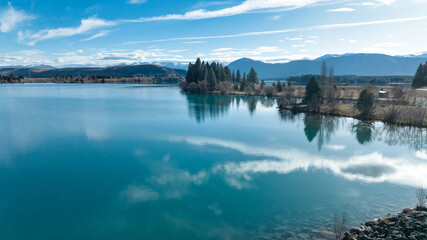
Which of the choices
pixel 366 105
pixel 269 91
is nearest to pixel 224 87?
pixel 269 91

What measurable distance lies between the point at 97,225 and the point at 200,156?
37.5 feet

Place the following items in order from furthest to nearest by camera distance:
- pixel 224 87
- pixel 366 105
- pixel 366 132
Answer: pixel 224 87
pixel 366 105
pixel 366 132

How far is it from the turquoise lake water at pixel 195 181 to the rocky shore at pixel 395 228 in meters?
0.97

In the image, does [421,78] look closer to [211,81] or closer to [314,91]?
[314,91]

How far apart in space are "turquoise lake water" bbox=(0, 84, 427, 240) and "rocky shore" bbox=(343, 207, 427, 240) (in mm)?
969

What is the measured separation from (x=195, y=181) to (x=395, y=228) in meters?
11.2

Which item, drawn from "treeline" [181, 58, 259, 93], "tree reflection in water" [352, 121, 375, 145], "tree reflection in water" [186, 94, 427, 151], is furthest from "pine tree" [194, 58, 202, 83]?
"tree reflection in water" [352, 121, 375, 145]

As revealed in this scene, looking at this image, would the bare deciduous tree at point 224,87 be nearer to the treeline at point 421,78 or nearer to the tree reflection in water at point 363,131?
the tree reflection in water at point 363,131

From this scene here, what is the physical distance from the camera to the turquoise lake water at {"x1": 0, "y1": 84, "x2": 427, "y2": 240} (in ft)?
40.6

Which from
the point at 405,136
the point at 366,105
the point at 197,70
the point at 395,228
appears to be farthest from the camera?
the point at 197,70

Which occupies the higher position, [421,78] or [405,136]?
[421,78]

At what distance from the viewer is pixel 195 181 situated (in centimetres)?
1731

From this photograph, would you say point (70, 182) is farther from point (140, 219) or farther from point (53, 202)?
point (140, 219)

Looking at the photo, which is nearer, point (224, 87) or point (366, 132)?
point (366, 132)
